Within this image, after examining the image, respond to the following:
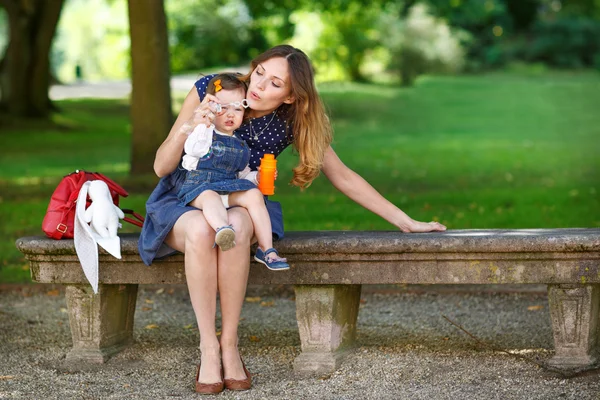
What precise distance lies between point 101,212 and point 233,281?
2.61ft

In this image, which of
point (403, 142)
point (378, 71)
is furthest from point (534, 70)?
point (403, 142)

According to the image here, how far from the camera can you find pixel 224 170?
4777 millimetres

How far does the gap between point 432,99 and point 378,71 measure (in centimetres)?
498

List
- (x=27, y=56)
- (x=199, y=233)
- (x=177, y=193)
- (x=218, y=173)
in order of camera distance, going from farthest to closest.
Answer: (x=27, y=56), (x=177, y=193), (x=218, y=173), (x=199, y=233)

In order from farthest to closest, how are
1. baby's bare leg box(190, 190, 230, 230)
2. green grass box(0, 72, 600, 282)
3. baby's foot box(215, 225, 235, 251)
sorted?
green grass box(0, 72, 600, 282)
baby's bare leg box(190, 190, 230, 230)
baby's foot box(215, 225, 235, 251)

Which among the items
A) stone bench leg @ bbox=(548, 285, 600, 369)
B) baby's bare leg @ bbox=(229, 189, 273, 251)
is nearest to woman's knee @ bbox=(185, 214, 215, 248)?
baby's bare leg @ bbox=(229, 189, 273, 251)

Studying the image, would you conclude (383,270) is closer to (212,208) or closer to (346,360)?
(346,360)

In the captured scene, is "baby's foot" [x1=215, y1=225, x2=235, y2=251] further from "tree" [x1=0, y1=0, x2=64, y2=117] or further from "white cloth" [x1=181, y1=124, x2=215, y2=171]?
"tree" [x1=0, y1=0, x2=64, y2=117]

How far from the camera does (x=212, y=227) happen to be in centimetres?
452

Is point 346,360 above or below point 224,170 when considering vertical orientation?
below

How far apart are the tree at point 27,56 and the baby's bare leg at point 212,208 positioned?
15.6m

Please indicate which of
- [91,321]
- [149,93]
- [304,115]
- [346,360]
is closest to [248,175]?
[304,115]

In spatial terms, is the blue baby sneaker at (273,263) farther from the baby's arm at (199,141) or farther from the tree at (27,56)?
the tree at (27,56)

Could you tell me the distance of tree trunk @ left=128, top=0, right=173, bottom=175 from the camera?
438 inches
